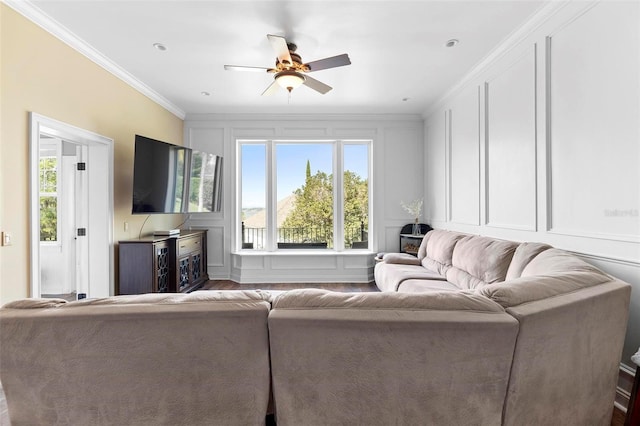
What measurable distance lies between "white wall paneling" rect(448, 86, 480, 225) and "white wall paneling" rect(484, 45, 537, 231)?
0.21 metres

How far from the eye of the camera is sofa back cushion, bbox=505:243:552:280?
2.29 metres

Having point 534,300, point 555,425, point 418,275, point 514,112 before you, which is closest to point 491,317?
point 534,300

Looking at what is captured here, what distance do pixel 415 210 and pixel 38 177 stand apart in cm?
483

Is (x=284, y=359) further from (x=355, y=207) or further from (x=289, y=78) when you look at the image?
(x=355, y=207)

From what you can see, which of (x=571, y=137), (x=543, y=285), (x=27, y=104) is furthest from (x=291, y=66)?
(x=543, y=285)

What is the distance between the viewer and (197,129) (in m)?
5.29

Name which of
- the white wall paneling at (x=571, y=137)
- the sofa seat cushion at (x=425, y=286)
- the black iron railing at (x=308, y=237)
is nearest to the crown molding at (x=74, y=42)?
the black iron railing at (x=308, y=237)

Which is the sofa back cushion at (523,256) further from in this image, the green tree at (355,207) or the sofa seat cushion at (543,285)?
the green tree at (355,207)

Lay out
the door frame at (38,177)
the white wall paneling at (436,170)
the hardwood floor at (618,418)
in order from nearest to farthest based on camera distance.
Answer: the hardwood floor at (618,418) → the door frame at (38,177) → the white wall paneling at (436,170)

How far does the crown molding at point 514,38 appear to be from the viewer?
233cm

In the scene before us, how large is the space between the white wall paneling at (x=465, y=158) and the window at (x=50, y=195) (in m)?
5.48

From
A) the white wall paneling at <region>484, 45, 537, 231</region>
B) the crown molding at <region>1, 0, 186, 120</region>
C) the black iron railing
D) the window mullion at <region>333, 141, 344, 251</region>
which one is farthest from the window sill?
the crown molding at <region>1, 0, 186, 120</region>

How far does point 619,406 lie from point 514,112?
7.81 feet

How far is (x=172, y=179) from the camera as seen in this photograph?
157 inches
